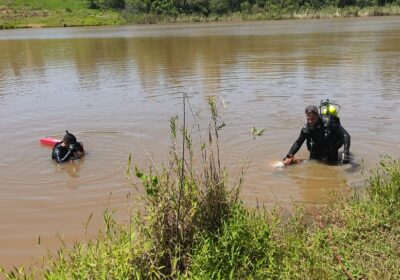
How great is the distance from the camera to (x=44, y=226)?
20.0ft

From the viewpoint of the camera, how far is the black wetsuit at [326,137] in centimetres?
746

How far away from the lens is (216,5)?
280ft

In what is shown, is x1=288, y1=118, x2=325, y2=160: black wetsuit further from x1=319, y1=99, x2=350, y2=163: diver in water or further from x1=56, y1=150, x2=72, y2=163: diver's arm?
x1=56, y1=150, x2=72, y2=163: diver's arm

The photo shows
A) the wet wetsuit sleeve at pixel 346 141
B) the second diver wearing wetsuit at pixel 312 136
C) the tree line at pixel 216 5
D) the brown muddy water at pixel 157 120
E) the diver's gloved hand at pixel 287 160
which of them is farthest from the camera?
the tree line at pixel 216 5

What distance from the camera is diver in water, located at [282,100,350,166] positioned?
744 cm

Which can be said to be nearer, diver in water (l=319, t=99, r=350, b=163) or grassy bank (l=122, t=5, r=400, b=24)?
diver in water (l=319, t=99, r=350, b=163)

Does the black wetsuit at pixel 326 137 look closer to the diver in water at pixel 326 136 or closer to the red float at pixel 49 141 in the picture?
the diver in water at pixel 326 136

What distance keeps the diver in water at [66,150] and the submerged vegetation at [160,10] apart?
204ft

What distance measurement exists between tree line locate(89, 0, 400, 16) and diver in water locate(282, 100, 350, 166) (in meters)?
72.1

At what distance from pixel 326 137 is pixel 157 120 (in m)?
4.70

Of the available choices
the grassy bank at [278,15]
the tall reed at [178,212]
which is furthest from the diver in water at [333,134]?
the grassy bank at [278,15]

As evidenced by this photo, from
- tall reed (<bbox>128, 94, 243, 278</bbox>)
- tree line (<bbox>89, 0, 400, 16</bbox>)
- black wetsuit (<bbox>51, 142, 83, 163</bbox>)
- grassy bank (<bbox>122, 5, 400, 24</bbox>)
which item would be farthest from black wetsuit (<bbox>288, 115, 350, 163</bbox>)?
tree line (<bbox>89, 0, 400, 16</bbox>)

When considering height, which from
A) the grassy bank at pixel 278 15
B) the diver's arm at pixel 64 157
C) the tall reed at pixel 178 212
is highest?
the grassy bank at pixel 278 15

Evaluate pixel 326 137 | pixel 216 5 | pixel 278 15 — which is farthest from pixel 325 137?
pixel 216 5
